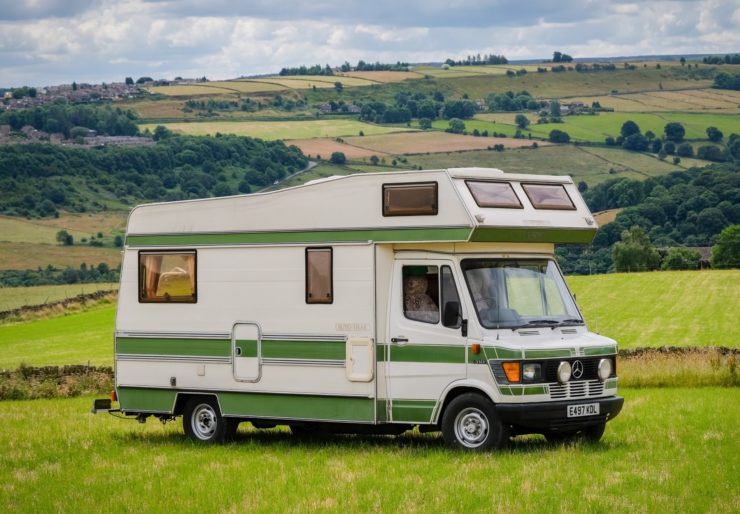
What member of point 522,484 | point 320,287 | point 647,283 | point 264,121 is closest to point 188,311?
point 320,287

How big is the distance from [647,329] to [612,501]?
42.1 metres

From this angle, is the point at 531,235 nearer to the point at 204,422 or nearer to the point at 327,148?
the point at 204,422

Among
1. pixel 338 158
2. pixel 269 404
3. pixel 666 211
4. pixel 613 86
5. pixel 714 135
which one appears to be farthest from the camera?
pixel 613 86

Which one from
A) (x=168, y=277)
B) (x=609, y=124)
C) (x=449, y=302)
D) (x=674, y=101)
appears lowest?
(x=449, y=302)

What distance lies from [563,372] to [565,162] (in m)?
124

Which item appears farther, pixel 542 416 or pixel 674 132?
pixel 674 132

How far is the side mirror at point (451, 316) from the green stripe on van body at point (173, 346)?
127 inches

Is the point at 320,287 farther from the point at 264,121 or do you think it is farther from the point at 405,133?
the point at 264,121

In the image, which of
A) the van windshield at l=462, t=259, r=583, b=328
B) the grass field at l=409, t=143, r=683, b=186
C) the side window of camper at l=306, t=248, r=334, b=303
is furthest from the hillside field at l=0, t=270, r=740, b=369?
the grass field at l=409, t=143, r=683, b=186

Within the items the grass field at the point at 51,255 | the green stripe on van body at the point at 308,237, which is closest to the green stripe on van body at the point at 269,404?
the green stripe on van body at the point at 308,237

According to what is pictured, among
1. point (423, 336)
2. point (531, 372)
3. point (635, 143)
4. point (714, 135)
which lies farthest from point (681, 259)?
point (531, 372)

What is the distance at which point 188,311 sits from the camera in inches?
673

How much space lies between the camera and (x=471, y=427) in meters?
14.8

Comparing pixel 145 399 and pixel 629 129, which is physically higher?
pixel 629 129
